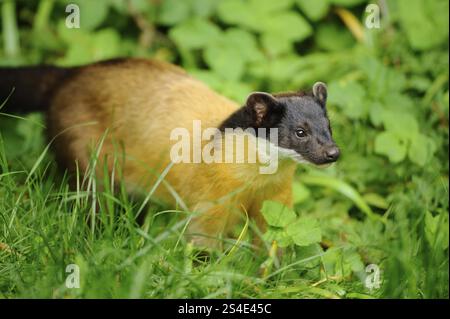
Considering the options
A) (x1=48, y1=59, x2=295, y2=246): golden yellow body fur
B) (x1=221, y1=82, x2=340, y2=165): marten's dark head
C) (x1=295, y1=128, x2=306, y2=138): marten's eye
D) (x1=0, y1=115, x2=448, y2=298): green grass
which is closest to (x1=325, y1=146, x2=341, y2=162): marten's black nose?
(x1=221, y1=82, x2=340, y2=165): marten's dark head

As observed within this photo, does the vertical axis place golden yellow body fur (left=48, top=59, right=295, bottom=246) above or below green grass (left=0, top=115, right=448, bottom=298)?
above

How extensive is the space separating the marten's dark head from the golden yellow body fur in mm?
629

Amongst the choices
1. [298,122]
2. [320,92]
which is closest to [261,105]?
[298,122]

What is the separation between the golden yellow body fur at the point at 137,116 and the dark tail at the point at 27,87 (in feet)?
0.58

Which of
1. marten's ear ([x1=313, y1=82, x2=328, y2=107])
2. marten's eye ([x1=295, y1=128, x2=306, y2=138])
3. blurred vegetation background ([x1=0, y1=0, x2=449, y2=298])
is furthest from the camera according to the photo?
blurred vegetation background ([x1=0, y1=0, x2=449, y2=298])

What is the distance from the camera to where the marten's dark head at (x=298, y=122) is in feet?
17.0

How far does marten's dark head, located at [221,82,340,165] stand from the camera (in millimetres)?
5172

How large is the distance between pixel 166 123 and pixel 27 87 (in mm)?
1497

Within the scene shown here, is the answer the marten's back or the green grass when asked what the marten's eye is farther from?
the marten's back

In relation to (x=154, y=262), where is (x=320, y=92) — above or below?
above

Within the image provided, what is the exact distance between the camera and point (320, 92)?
5500 millimetres

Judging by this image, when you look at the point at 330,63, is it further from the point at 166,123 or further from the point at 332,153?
the point at 332,153

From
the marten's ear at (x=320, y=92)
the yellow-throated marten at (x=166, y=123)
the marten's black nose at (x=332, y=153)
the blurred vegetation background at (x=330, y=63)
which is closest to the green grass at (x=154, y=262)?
the yellow-throated marten at (x=166, y=123)

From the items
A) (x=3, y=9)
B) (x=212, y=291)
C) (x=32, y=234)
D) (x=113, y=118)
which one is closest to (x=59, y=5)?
(x=3, y=9)
